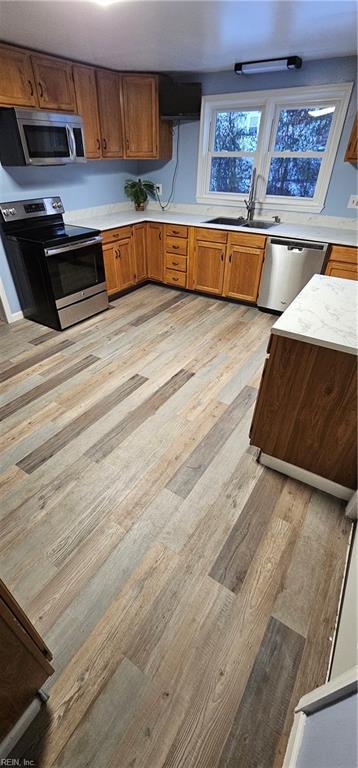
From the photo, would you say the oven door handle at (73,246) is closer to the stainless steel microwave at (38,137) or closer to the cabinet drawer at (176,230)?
the stainless steel microwave at (38,137)

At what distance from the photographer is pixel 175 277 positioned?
409 cm

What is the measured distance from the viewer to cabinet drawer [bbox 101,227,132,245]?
3.46 m

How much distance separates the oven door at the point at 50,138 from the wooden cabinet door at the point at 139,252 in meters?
0.94

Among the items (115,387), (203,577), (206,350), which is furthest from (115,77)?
(203,577)

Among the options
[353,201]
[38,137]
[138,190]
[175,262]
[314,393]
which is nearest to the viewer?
[314,393]

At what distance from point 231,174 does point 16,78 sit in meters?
2.27

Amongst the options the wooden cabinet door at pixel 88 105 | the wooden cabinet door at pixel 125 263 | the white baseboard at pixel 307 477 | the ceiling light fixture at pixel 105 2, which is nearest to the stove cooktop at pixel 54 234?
the wooden cabinet door at pixel 125 263

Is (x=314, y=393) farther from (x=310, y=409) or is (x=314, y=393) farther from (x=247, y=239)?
(x=247, y=239)

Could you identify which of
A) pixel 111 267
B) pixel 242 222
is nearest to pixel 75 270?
pixel 111 267

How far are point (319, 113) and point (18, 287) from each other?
11.1 ft

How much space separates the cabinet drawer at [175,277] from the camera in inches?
159

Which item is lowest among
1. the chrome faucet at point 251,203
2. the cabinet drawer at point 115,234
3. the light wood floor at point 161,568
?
the light wood floor at point 161,568

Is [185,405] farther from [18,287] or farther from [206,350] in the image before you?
[18,287]

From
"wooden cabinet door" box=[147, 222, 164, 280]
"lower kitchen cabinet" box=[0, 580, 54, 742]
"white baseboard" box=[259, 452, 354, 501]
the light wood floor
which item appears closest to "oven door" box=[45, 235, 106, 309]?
Answer: "wooden cabinet door" box=[147, 222, 164, 280]
